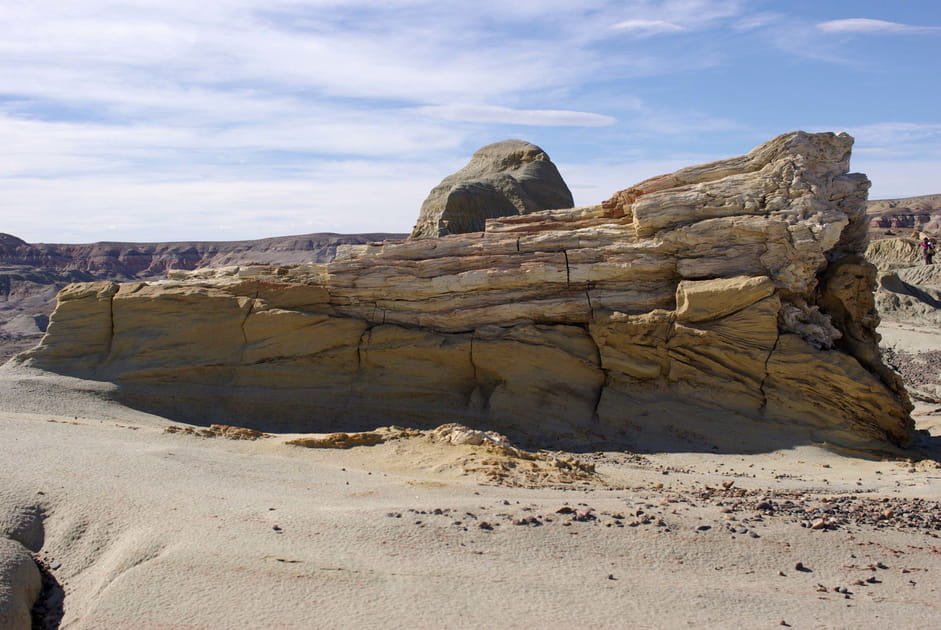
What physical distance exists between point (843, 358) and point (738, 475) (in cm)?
394

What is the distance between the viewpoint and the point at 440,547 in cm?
689

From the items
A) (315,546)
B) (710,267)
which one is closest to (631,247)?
(710,267)

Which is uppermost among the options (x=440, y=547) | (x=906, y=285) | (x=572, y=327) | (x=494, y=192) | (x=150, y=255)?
(x=494, y=192)

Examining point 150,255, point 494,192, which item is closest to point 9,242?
point 150,255

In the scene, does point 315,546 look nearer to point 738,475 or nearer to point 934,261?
point 738,475

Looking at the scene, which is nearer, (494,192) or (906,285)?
(494,192)

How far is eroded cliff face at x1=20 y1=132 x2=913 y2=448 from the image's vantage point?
13.6 metres

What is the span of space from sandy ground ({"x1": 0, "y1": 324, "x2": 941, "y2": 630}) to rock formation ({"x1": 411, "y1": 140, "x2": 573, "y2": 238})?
1041 cm

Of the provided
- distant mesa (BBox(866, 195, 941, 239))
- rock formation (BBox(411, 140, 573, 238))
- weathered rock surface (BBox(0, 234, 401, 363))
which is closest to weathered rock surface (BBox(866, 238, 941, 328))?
distant mesa (BBox(866, 195, 941, 239))

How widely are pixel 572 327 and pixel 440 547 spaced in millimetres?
8664

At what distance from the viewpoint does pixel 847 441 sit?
1304 centimetres

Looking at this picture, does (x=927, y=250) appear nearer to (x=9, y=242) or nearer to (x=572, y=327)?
(x=572, y=327)

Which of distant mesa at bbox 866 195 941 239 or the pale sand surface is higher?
distant mesa at bbox 866 195 941 239

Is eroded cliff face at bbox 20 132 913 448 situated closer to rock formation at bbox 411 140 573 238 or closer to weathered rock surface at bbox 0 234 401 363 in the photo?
rock formation at bbox 411 140 573 238
